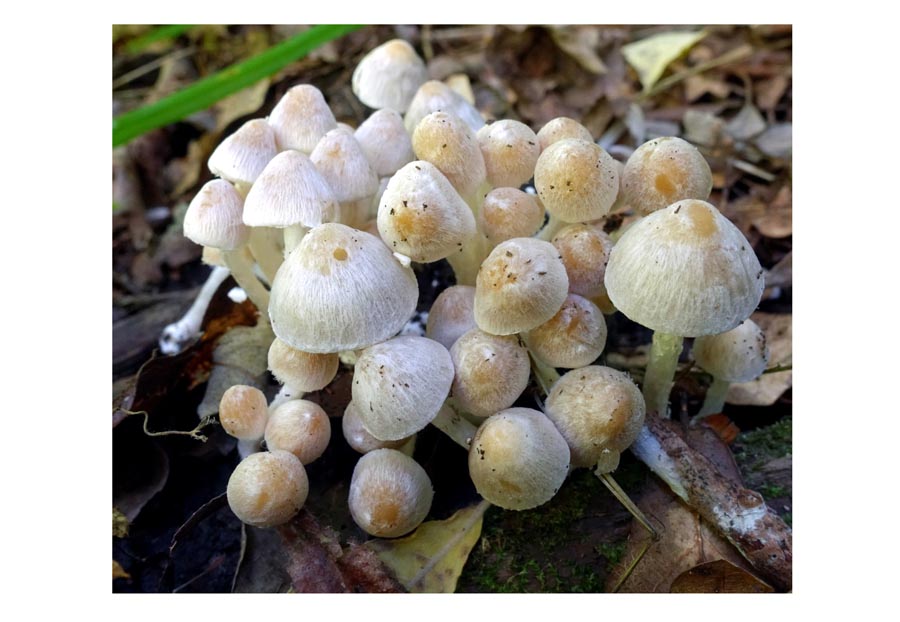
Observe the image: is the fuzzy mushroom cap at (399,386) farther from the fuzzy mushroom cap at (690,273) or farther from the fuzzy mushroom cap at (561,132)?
the fuzzy mushroom cap at (561,132)

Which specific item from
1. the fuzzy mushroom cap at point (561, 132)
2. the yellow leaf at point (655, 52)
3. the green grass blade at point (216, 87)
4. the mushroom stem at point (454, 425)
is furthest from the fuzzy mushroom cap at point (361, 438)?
the yellow leaf at point (655, 52)

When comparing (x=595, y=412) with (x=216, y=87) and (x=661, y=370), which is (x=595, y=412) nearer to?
(x=661, y=370)

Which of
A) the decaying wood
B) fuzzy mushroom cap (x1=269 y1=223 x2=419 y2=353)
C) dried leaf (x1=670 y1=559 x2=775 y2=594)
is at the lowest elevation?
dried leaf (x1=670 y1=559 x2=775 y2=594)

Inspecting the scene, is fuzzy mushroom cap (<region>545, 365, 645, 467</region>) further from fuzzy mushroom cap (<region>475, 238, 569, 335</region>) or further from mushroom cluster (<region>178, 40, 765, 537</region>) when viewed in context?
fuzzy mushroom cap (<region>475, 238, 569, 335</region>)

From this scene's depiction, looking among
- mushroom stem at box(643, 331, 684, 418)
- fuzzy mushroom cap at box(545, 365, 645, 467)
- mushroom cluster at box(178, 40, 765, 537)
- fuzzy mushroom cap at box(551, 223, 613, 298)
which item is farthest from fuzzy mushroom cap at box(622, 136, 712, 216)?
fuzzy mushroom cap at box(545, 365, 645, 467)

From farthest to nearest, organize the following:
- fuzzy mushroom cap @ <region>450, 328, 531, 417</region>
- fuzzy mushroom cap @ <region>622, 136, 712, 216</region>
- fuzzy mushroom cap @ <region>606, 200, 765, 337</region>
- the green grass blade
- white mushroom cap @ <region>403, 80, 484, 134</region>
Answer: the green grass blade
white mushroom cap @ <region>403, 80, 484, 134</region>
fuzzy mushroom cap @ <region>622, 136, 712, 216</region>
fuzzy mushroom cap @ <region>450, 328, 531, 417</region>
fuzzy mushroom cap @ <region>606, 200, 765, 337</region>

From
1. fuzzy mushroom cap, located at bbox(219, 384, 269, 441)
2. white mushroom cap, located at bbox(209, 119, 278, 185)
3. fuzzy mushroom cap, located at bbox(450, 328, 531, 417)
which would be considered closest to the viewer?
fuzzy mushroom cap, located at bbox(450, 328, 531, 417)

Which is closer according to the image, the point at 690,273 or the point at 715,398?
the point at 690,273

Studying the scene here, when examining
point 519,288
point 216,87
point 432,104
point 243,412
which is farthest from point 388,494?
point 216,87
